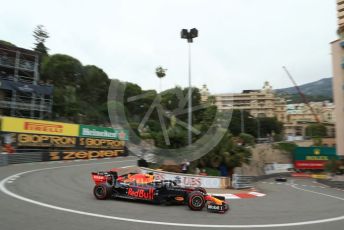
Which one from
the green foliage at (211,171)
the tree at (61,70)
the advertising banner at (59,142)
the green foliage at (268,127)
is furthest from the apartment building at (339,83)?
the green foliage at (268,127)

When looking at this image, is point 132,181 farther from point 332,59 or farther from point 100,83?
point 100,83

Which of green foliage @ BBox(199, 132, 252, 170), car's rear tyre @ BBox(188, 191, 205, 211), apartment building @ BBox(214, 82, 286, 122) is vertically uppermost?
apartment building @ BBox(214, 82, 286, 122)

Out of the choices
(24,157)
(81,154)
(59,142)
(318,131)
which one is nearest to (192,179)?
(24,157)

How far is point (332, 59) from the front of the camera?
A: 45.3 metres

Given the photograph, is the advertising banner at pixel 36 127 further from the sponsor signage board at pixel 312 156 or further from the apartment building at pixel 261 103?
the apartment building at pixel 261 103

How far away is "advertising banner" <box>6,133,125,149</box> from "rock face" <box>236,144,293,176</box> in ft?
80.3

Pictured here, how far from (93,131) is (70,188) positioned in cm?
2606

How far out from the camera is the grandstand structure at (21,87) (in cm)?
4222

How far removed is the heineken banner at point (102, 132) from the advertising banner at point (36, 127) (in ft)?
3.88

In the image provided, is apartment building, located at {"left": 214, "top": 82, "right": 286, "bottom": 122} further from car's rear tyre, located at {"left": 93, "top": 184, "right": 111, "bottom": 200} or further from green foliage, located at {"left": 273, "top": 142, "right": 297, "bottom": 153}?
car's rear tyre, located at {"left": 93, "top": 184, "right": 111, "bottom": 200}

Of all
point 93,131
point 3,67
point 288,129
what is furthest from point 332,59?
point 288,129

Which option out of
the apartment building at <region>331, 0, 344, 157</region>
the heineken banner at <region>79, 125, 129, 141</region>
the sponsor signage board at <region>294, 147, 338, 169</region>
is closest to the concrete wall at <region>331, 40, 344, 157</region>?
the apartment building at <region>331, 0, 344, 157</region>

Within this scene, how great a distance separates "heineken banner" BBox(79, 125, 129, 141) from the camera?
130ft

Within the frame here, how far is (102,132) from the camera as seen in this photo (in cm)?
4288
